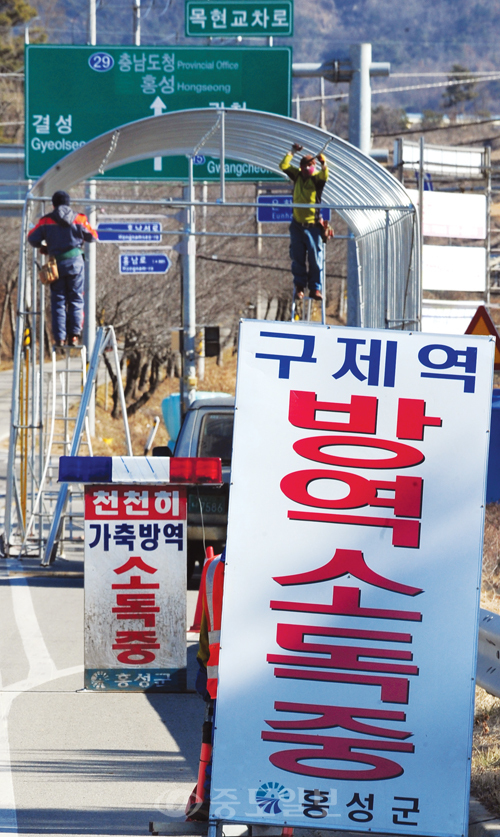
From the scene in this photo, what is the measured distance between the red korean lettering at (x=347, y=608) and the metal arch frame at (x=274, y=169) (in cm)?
814

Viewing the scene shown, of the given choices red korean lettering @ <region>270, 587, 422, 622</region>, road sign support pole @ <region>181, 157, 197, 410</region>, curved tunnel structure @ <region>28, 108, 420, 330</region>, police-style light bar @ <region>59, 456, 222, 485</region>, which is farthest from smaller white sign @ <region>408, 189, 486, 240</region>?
red korean lettering @ <region>270, 587, 422, 622</region>

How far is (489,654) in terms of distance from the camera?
18.8 ft

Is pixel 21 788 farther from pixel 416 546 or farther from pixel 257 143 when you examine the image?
pixel 257 143

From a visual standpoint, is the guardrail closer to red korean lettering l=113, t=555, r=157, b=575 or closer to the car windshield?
red korean lettering l=113, t=555, r=157, b=575

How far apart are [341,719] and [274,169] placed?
11824 millimetres

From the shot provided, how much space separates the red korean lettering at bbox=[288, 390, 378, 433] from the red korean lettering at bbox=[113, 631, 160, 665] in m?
3.39

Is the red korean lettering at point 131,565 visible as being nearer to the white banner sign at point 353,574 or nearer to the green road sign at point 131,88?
the white banner sign at point 353,574

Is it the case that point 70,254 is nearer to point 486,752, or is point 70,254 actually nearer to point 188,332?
point 188,332

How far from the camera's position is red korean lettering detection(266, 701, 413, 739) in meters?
4.15

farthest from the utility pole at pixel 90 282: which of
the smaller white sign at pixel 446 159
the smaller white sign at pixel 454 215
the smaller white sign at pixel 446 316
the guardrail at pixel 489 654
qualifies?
the guardrail at pixel 489 654

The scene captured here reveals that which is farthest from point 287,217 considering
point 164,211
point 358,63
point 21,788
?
point 21,788

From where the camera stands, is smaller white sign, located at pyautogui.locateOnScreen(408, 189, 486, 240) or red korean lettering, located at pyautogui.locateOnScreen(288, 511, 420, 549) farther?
smaller white sign, located at pyautogui.locateOnScreen(408, 189, 486, 240)

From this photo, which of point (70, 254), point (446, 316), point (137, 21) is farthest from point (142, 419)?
point (70, 254)

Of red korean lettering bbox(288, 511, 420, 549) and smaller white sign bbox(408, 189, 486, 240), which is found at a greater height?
smaller white sign bbox(408, 189, 486, 240)
